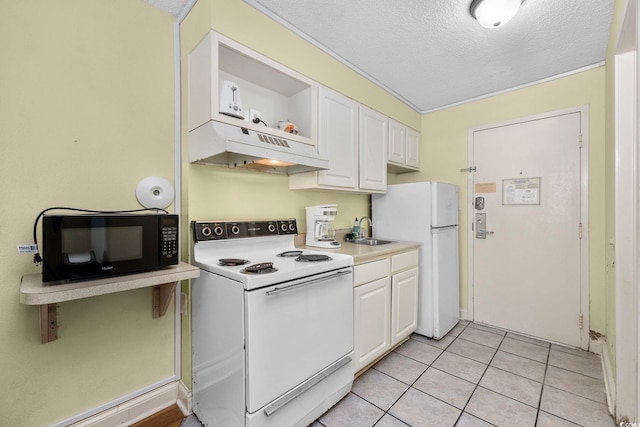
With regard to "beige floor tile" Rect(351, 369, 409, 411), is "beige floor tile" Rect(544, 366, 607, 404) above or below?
above

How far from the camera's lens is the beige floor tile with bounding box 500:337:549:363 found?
225 centimetres

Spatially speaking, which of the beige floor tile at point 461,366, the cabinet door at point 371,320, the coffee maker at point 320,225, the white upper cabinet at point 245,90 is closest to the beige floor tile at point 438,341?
the beige floor tile at point 461,366

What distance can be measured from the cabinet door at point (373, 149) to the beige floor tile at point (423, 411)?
1.58m

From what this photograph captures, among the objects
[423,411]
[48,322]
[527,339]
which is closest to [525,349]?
[527,339]

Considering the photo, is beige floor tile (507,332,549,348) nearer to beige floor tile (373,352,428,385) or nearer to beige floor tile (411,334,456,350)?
beige floor tile (411,334,456,350)

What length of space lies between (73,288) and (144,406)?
0.98m

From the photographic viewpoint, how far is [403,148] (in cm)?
300

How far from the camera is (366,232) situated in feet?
9.71

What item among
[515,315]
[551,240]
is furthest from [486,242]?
[515,315]

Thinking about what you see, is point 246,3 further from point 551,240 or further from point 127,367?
point 551,240

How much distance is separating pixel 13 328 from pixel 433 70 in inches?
126

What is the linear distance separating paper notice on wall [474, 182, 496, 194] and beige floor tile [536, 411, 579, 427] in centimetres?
190

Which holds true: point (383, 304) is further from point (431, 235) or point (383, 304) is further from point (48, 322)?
point (48, 322)

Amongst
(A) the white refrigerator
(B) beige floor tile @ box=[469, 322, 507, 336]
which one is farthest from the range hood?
(B) beige floor tile @ box=[469, 322, 507, 336]
